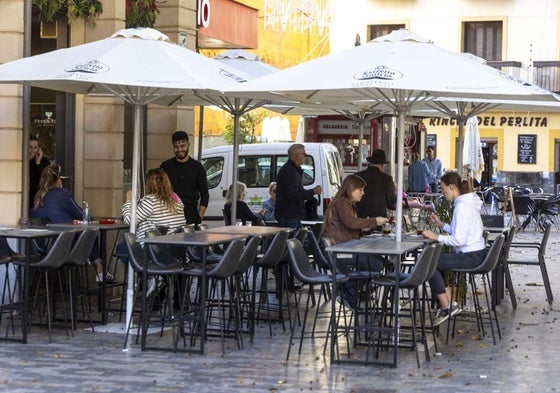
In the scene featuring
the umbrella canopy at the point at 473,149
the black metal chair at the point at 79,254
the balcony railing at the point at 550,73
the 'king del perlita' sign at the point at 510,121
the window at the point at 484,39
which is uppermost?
the window at the point at 484,39

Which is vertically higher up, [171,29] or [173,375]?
[171,29]

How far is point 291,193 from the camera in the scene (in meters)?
15.9

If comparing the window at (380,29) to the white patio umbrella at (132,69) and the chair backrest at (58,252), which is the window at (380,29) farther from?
the chair backrest at (58,252)

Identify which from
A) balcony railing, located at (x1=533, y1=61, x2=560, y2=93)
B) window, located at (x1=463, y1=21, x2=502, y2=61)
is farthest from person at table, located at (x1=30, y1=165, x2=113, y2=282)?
window, located at (x1=463, y1=21, x2=502, y2=61)

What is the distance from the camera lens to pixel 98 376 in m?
9.59

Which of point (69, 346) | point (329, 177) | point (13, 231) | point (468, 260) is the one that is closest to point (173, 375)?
point (69, 346)

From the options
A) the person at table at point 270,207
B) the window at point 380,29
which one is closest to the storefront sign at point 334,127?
the person at table at point 270,207

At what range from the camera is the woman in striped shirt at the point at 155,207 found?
1255cm

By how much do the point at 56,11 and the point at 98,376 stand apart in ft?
21.0

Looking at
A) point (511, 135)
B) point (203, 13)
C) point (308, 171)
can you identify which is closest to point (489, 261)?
point (203, 13)

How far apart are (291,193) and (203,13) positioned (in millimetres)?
4474

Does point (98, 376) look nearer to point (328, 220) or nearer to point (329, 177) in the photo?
point (328, 220)

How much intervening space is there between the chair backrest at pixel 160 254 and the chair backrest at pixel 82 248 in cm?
59

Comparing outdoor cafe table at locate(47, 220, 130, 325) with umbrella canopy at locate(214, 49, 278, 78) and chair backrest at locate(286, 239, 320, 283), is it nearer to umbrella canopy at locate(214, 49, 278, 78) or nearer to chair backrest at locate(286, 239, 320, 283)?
chair backrest at locate(286, 239, 320, 283)
